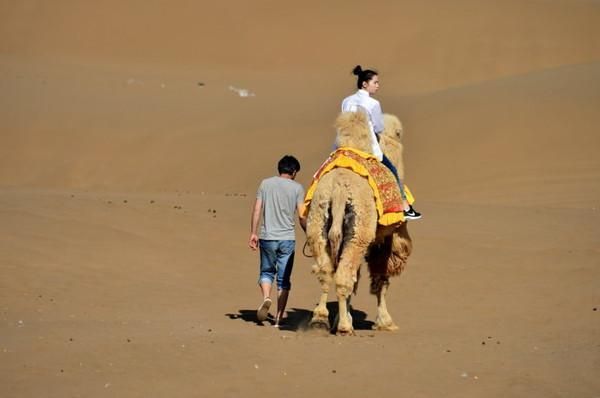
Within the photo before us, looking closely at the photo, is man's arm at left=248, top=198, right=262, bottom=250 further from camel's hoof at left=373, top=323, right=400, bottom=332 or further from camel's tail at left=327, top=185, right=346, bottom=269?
camel's hoof at left=373, top=323, right=400, bottom=332

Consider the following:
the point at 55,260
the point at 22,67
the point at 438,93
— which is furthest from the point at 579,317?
the point at 22,67

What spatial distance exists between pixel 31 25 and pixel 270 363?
39.2 m

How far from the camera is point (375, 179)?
36.8 ft

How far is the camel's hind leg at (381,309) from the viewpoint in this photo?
12.1 meters

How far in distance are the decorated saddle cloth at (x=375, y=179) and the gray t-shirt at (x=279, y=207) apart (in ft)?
1.80

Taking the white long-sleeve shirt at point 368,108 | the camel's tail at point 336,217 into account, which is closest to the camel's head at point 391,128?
the white long-sleeve shirt at point 368,108

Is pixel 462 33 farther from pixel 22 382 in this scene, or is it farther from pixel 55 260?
pixel 22 382

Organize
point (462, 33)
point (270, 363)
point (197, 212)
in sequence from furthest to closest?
point (462, 33)
point (197, 212)
point (270, 363)

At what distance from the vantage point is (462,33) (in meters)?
44.6

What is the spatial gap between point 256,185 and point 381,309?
55.8 feet

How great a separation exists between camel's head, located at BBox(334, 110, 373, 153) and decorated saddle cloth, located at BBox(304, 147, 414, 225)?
0.27ft

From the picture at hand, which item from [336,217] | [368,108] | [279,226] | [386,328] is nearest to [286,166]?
[279,226]

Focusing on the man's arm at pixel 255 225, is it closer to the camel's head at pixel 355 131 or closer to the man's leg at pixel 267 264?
the man's leg at pixel 267 264

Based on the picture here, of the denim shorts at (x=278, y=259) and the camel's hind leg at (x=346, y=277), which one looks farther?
the denim shorts at (x=278, y=259)
